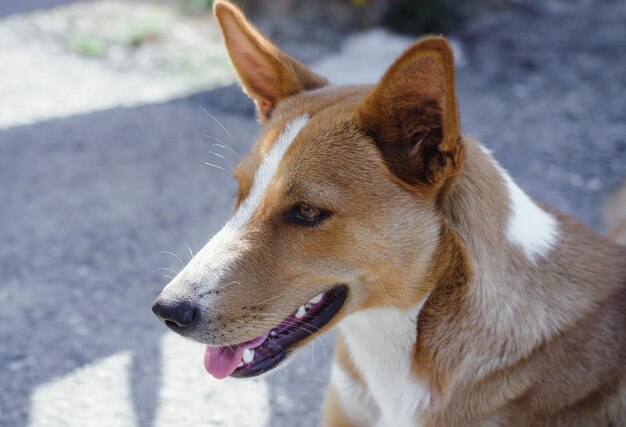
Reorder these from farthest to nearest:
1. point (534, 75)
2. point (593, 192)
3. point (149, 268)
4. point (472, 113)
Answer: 1. point (534, 75)
2. point (472, 113)
3. point (593, 192)
4. point (149, 268)

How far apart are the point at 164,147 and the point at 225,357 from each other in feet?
11.5

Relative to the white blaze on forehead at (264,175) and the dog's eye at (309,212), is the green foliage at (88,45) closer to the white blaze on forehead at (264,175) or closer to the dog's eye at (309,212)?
the white blaze on forehead at (264,175)

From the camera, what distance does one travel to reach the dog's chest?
2.39 m

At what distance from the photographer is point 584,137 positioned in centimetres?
566

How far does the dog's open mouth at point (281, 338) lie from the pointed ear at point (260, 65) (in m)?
0.80

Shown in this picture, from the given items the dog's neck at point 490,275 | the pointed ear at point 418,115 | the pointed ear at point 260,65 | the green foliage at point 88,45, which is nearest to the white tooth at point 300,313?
the dog's neck at point 490,275

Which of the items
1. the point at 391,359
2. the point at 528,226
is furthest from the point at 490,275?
the point at 391,359

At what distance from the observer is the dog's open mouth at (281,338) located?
233 cm

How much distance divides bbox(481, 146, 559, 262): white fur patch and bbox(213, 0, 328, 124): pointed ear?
74 centimetres

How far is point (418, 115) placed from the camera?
2.19 m

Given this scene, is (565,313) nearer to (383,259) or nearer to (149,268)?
(383,259)

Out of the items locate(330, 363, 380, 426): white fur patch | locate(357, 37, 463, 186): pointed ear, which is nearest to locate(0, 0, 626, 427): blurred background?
locate(330, 363, 380, 426): white fur patch

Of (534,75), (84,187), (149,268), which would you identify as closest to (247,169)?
(149,268)

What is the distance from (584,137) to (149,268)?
11.4 feet
